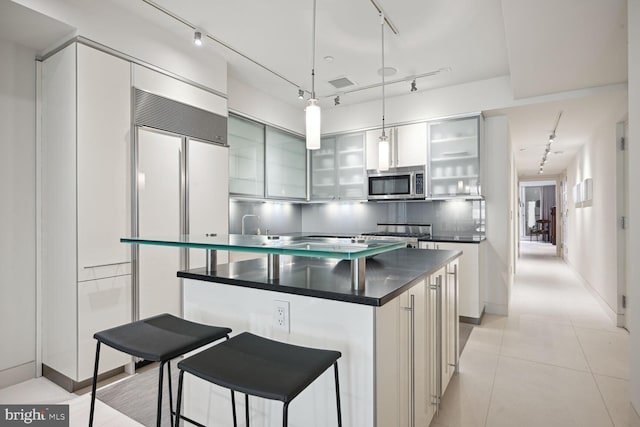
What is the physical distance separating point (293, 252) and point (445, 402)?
1.78 m

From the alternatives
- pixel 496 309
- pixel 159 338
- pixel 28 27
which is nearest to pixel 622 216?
pixel 496 309

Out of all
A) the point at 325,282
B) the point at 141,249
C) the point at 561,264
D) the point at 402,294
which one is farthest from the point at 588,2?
the point at 561,264

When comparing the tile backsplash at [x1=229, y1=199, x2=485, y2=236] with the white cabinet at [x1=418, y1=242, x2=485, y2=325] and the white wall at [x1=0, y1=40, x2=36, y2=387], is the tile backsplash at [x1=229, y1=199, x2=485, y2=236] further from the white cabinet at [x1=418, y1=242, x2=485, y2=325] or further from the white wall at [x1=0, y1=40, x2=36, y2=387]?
the white wall at [x1=0, y1=40, x2=36, y2=387]

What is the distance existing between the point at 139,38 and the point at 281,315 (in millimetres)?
2635

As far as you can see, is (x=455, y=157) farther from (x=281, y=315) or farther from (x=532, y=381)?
(x=281, y=315)

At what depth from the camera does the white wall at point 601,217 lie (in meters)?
4.03

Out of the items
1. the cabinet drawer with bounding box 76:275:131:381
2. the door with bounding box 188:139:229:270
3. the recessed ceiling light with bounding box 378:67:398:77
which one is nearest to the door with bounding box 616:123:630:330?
the recessed ceiling light with bounding box 378:67:398:77

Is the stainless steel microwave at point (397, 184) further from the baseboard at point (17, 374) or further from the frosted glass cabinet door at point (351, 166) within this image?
the baseboard at point (17, 374)

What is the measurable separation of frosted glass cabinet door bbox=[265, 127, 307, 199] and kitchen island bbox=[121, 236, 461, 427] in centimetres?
264

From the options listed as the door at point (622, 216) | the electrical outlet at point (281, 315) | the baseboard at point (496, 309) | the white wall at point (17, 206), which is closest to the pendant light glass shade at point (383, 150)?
the electrical outlet at point (281, 315)

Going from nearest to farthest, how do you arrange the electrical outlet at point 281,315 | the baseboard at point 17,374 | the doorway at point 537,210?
the electrical outlet at point 281,315, the baseboard at point 17,374, the doorway at point 537,210

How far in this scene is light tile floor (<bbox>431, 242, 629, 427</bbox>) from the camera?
210 centimetres

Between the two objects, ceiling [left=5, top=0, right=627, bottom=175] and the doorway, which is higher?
ceiling [left=5, top=0, right=627, bottom=175]

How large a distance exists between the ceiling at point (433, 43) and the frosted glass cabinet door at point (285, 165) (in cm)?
68
